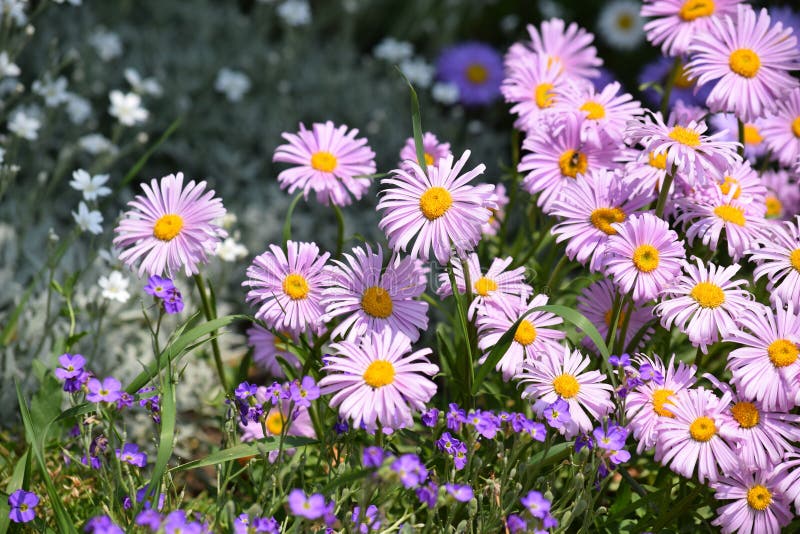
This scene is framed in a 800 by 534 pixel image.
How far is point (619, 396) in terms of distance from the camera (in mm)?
1911

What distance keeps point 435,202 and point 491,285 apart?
339 millimetres

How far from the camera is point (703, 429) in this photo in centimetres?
193

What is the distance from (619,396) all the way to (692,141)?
647mm

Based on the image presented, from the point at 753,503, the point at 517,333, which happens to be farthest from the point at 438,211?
the point at 753,503

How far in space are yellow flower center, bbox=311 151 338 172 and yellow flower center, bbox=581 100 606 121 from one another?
0.71m

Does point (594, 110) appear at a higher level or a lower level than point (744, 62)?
lower

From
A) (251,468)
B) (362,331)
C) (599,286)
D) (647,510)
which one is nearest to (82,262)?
(251,468)

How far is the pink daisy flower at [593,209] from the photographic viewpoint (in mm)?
2158

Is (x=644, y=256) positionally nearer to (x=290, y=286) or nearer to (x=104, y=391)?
(x=290, y=286)

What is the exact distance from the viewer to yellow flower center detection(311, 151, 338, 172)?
7.67ft

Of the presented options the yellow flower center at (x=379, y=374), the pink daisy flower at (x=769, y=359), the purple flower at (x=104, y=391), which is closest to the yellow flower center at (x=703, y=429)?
the pink daisy flower at (x=769, y=359)

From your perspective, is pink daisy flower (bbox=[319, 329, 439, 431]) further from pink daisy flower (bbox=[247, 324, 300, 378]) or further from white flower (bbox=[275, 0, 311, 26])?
white flower (bbox=[275, 0, 311, 26])

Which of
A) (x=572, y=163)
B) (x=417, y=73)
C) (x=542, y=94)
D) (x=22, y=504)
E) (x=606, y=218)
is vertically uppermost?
(x=417, y=73)

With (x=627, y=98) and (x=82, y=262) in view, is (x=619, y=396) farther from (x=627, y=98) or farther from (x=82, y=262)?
(x=82, y=262)
